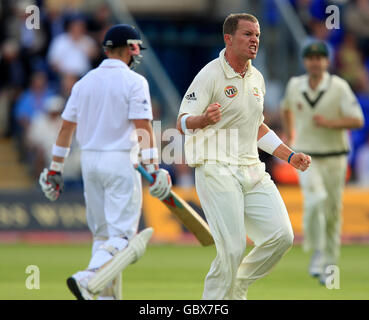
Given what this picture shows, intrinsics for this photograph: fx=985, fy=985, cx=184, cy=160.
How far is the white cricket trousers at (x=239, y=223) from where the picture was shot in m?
7.25

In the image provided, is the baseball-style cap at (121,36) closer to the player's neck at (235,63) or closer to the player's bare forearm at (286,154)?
the player's neck at (235,63)

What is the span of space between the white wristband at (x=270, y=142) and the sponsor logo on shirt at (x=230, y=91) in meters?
0.65

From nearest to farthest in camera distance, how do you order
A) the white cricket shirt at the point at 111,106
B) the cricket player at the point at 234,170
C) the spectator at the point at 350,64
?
the cricket player at the point at 234,170 → the white cricket shirt at the point at 111,106 → the spectator at the point at 350,64

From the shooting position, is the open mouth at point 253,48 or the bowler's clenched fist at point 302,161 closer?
the open mouth at point 253,48

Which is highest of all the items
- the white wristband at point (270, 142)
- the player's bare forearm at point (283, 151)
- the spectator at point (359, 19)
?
the spectator at point (359, 19)

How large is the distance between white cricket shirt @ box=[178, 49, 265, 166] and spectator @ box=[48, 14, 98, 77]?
35.4ft

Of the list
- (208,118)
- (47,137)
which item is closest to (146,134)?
(208,118)

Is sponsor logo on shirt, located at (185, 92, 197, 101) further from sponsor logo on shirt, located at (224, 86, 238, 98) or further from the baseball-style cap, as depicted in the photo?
the baseball-style cap

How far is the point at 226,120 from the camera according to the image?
7.42 meters

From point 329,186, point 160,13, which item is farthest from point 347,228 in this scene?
point 160,13

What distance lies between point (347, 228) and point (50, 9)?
711cm

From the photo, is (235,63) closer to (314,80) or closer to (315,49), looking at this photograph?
(315,49)

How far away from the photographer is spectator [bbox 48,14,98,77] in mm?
18031

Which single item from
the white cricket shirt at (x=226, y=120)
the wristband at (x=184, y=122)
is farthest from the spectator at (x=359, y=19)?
the wristband at (x=184, y=122)
